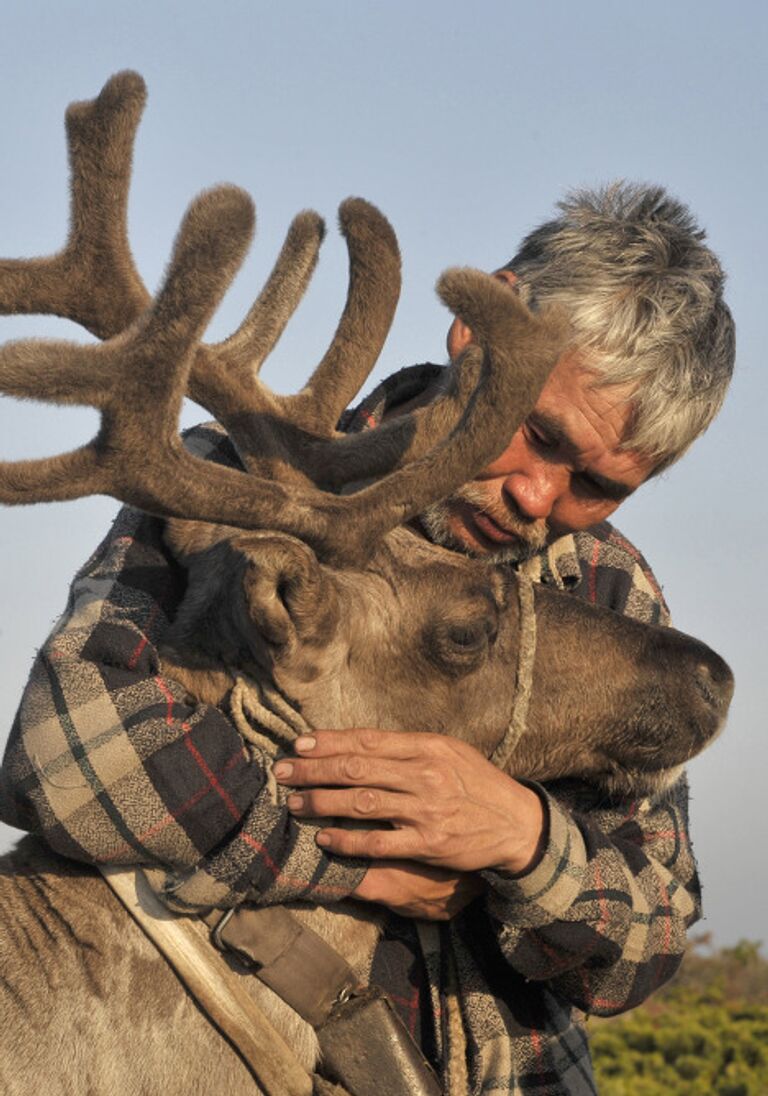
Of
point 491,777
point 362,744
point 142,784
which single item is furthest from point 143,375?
point 491,777

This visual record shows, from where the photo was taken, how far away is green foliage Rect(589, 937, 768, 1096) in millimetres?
11258

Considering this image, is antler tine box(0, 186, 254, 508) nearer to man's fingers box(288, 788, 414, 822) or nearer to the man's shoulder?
man's fingers box(288, 788, 414, 822)

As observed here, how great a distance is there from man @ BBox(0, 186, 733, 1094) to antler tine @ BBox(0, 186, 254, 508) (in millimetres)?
379

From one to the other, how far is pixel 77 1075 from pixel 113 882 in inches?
17.0

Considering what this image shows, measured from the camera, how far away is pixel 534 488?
14.5ft

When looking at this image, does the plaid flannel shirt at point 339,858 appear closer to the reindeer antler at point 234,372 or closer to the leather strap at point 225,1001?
the leather strap at point 225,1001

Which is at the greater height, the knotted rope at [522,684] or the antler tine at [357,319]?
the antler tine at [357,319]

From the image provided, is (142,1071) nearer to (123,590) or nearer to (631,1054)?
(123,590)

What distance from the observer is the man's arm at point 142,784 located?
3.44m

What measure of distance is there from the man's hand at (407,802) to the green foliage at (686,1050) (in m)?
7.99

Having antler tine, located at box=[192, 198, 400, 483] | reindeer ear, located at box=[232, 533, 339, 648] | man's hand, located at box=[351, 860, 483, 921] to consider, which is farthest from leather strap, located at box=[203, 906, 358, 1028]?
antler tine, located at box=[192, 198, 400, 483]

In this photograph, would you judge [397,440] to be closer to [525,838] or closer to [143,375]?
[143,375]

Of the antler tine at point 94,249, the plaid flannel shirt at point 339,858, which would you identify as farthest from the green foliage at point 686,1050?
the antler tine at point 94,249

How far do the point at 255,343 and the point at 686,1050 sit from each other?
933 cm
